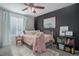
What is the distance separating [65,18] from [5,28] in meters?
1.21

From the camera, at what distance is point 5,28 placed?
72.0 inches

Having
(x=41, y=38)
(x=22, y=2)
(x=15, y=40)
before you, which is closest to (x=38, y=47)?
(x=41, y=38)

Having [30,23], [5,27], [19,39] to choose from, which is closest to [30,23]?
[30,23]

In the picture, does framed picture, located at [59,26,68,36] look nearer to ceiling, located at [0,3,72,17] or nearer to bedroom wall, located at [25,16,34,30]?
ceiling, located at [0,3,72,17]

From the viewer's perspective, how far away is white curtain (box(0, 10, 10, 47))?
1.80 meters

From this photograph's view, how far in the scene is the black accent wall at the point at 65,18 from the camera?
182 centimetres

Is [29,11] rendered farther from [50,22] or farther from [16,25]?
[50,22]

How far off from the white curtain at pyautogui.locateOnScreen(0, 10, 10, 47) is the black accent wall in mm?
579

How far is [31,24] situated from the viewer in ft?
6.26

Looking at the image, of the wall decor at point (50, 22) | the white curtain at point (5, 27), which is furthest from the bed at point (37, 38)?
the white curtain at point (5, 27)

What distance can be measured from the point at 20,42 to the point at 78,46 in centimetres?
116

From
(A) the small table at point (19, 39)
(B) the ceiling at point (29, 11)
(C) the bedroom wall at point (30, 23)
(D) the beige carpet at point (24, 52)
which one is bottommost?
(D) the beige carpet at point (24, 52)

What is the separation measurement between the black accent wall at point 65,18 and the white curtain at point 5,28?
1.90 feet

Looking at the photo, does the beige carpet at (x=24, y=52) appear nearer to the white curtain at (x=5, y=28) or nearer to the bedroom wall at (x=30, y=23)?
the white curtain at (x=5, y=28)
